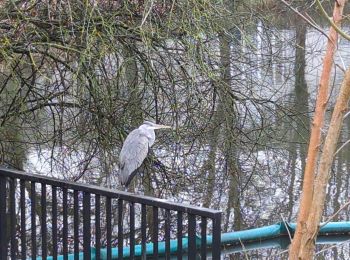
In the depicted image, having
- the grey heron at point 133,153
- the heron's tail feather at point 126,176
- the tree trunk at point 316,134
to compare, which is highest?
the grey heron at point 133,153

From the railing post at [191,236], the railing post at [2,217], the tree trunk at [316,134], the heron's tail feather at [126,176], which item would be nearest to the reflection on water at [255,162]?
the heron's tail feather at [126,176]

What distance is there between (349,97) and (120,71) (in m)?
3.58

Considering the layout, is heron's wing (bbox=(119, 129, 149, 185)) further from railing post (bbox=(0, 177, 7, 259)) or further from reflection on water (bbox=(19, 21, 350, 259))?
reflection on water (bbox=(19, 21, 350, 259))

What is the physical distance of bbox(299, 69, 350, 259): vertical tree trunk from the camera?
123 centimetres

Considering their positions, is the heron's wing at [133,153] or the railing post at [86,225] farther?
the heron's wing at [133,153]

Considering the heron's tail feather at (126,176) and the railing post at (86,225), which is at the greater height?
the heron's tail feather at (126,176)

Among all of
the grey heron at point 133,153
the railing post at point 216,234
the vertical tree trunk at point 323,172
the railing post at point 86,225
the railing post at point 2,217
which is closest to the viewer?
the vertical tree trunk at point 323,172

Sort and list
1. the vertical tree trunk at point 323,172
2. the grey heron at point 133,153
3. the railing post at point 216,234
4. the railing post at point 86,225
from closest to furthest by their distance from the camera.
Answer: the vertical tree trunk at point 323,172, the railing post at point 216,234, the railing post at point 86,225, the grey heron at point 133,153

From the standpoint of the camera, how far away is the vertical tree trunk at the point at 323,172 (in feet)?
4.04

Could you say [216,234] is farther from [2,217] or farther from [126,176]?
[126,176]

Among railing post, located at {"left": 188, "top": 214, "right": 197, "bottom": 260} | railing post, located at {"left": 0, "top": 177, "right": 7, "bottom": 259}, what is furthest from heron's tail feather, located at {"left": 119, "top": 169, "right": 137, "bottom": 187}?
railing post, located at {"left": 188, "top": 214, "right": 197, "bottom": 260}

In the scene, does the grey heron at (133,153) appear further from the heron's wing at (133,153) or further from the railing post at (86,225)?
the railing post at (86,225)

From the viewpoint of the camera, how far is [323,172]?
1242mm

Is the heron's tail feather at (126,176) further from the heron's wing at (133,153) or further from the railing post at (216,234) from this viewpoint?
the railing post at (216,234)
